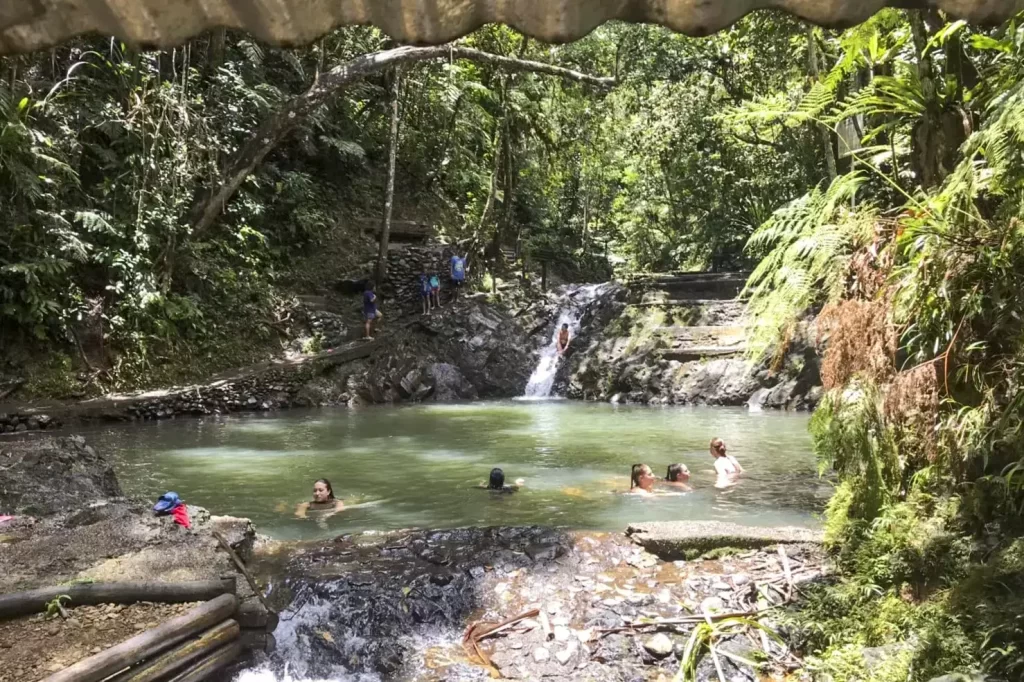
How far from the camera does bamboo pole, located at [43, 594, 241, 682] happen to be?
144 inches

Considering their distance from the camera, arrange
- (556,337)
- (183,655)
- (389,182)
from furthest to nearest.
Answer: (556,337), (389,182), (183,655)

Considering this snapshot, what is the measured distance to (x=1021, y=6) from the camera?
6.88 feet

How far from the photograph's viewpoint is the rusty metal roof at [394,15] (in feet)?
6.97

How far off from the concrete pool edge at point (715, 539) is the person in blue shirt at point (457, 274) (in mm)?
15675

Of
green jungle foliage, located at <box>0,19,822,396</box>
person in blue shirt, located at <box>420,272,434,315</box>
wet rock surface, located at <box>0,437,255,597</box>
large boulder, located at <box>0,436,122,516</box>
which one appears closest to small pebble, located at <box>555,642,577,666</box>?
wet rock surface, located at <box>0,437,255,597</box>

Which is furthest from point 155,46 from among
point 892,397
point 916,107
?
point 916,107

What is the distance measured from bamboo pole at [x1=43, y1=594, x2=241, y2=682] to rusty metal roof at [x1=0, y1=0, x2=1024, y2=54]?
301 cm

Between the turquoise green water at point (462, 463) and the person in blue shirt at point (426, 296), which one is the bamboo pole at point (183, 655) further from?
the person in blue shirt at point (426, 296)

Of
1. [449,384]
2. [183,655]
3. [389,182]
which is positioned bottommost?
[449,384]

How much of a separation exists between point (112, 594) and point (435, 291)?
17.3 m

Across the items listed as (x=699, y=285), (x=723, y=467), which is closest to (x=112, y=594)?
(x=723, y=467)

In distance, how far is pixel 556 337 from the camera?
839 inches

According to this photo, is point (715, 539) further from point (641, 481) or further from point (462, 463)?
point (462, 463)

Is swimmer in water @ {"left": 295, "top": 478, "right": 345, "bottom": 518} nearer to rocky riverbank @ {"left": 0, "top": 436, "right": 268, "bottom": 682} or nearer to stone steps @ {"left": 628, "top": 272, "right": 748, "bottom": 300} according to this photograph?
rocky riverbank @ {"left": 0, "top": 436, "right": 268, "bottom": 682}
